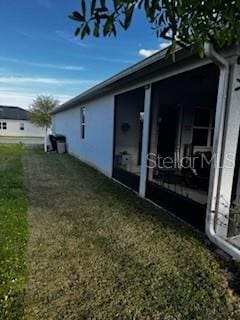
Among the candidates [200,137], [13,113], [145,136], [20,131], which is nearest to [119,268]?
[145,136]

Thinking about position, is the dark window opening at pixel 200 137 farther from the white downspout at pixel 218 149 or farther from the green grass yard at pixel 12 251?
the green grass yard at pixel 12 251

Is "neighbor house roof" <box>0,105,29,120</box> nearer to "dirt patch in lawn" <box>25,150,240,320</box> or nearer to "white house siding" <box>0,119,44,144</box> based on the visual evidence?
"white house siding" <box>0,119,44,144</box>

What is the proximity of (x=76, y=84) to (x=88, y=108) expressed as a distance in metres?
19.8

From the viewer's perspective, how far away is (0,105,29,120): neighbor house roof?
40225 millimetres

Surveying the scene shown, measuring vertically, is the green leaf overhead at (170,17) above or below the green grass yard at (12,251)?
above

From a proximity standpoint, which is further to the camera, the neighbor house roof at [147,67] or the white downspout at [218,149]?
the neighbor house roof at [147,67]

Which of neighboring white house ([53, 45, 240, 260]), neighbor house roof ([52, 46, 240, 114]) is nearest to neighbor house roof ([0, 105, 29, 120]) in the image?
neighboring white house ([53, 45, 240, 260])

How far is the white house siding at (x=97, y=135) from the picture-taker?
8.52 meters

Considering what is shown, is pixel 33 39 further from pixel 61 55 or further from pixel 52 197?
pixel 52 197

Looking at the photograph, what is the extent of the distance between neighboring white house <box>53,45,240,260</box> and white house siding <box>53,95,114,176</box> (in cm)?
3

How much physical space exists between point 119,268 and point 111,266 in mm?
103

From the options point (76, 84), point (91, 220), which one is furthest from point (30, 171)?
point (76, 84)

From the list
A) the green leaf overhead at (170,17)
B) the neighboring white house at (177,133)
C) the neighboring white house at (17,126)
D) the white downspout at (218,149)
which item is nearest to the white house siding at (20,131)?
the neighboring white house at (17,126)

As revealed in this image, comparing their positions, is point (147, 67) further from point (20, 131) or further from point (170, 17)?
point (20, 131)
